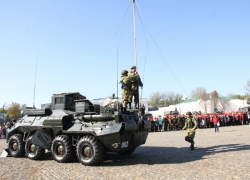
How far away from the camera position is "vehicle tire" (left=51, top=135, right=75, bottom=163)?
358 inches

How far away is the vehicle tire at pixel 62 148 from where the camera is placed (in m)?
9.09

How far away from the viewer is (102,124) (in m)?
8.72

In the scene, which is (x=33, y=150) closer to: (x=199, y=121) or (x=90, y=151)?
(x=90, y=151)

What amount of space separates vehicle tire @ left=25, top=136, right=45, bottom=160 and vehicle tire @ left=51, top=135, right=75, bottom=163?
87cm

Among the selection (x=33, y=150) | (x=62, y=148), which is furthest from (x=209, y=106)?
(x=62, y=148)

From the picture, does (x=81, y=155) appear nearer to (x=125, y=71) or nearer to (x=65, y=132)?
(x=65, y=132)

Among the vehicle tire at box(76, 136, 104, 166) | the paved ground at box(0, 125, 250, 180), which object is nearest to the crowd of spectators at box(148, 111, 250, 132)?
the paved ground at box(0, 125, 250, 180)

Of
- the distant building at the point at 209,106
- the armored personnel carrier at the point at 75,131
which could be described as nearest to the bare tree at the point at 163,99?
the distant building at the point at 209,106

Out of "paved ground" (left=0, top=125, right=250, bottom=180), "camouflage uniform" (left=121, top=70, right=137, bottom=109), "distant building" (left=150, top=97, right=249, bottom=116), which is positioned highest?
"distant building" (left=150, top=97, right=249, bottom=116)

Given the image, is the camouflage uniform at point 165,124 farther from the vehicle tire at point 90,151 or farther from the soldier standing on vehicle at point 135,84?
the vehicle tire at point 90,151

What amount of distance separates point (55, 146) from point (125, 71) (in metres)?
3.71

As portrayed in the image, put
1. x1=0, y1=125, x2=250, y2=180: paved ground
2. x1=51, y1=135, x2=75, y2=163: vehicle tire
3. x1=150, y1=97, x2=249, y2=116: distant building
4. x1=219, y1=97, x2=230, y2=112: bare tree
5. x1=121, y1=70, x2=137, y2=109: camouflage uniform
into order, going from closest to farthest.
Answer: x1=0, y1=125, x2=250, y2=180: paved ground < x1=51, y1=135, x2=75, y2=163: vehicle tire < x1=121, y1=70, x2=137, y2=109: camouflage uniform < x1=150, y1=97, x2=249, y2=116: distant building < x1=219, y1=97, x2=230, y2=112: bare tree

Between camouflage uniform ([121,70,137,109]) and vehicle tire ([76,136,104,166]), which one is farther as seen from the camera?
camouflage uniform ([121,70,137,109])

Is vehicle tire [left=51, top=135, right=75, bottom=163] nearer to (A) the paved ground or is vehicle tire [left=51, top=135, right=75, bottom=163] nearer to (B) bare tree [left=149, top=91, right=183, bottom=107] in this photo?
(A) the paved ground
